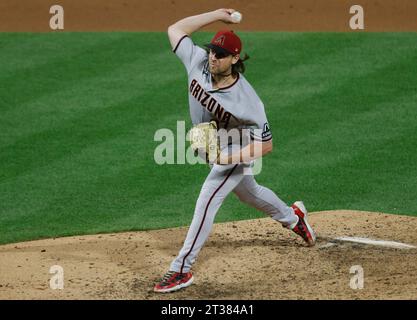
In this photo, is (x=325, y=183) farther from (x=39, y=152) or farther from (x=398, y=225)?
(x=39, y=152)

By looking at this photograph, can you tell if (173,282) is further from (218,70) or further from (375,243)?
(375,243)

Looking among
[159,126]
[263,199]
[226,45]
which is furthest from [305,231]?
[159,126]

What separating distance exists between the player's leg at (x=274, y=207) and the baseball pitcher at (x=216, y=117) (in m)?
0.27

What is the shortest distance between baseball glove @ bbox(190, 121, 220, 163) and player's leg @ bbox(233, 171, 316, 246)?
611 millimetres

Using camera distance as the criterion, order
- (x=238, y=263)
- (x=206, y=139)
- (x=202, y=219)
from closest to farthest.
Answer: (x=206, y=139)
(x=202, y=219)
(x=238, y=263)

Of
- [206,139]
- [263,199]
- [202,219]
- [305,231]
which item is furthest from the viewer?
[305,231]

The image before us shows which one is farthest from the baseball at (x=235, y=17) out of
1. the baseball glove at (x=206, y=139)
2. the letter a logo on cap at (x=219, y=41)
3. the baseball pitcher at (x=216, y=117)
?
the baseball glove at (x=206, y=139)

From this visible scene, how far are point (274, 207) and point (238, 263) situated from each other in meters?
0.58

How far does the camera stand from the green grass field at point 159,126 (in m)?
8.92

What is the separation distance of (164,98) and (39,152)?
196cm

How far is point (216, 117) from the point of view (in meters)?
6.93

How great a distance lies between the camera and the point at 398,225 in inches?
325

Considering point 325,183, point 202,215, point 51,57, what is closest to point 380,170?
point 325,183

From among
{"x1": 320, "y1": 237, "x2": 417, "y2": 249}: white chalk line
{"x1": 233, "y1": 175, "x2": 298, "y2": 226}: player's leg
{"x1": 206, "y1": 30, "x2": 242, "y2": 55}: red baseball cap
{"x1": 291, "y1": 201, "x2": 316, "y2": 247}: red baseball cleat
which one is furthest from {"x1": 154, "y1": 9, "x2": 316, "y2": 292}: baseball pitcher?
{"x1": 320, "y1": 237, "x2": 417, "y2": 249}: white chalk line
